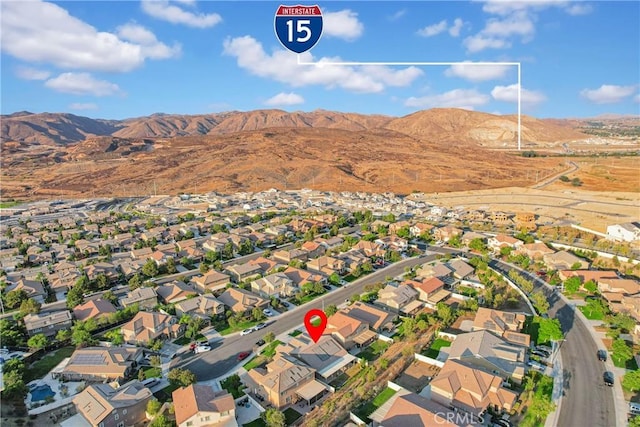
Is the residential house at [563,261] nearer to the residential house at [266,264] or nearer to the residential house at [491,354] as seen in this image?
the residential house at [491,354]

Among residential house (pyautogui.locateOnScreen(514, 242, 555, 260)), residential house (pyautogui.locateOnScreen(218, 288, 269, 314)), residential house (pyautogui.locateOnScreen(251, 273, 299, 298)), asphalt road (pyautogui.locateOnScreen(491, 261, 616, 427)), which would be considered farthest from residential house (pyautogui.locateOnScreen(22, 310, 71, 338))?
residential house (pyautogui.locateOnScreen(514, 242, 555, 260))

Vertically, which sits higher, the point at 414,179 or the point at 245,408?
the point at 414,179

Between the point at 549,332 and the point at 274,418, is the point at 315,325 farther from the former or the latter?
the point at 549,332

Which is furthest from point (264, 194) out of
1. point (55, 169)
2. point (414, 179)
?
point (55, 169)

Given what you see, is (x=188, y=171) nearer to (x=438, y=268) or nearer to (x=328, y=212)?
(x=328, y=212)

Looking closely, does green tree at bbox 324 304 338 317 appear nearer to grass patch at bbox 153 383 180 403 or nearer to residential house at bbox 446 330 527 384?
residential house at bbox 446 330 527 384
